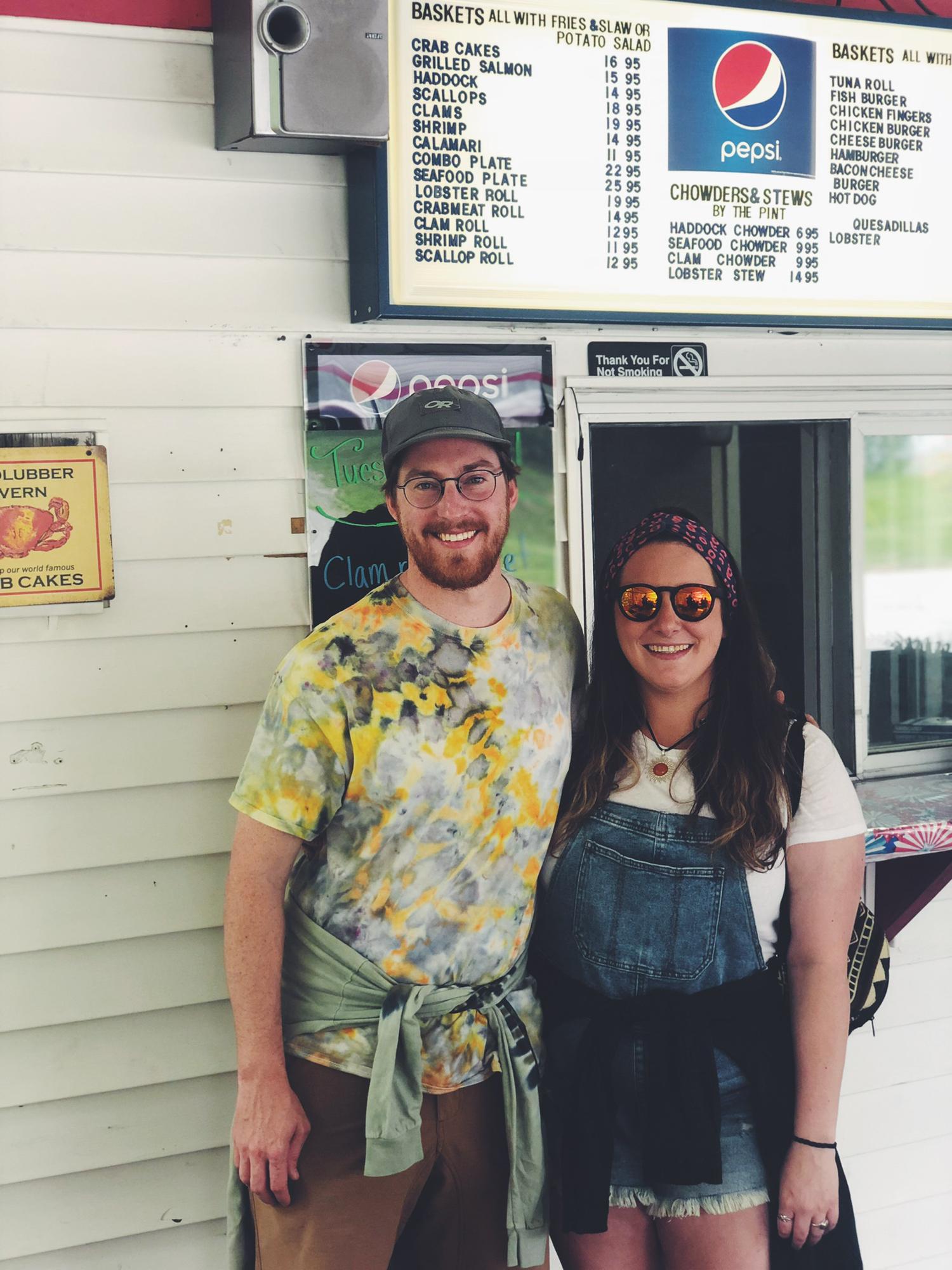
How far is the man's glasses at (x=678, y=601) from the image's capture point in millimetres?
1906

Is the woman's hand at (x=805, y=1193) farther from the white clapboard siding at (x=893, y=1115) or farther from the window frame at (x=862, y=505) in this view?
the window frame at (x=862, y=505)

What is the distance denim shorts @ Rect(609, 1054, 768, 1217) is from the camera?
1.81m

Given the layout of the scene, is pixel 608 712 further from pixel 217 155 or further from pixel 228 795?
pixel 217 155

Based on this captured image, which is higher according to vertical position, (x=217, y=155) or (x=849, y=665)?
(x=217, y=155)

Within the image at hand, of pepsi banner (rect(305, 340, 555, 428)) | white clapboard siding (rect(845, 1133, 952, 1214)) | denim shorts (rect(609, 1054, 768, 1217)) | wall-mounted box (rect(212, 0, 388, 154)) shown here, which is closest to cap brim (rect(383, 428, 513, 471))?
pepsi banner (rect(305, 340, 555, 428))

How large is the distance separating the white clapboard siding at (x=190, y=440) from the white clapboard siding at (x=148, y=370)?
0.06 feet

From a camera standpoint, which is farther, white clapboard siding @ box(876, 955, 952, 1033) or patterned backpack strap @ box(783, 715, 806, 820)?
white clapboard siding @ box(876, 955, 952, 1033)

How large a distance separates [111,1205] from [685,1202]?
42.4 inches

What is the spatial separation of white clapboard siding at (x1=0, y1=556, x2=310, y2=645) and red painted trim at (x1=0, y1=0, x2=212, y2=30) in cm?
91

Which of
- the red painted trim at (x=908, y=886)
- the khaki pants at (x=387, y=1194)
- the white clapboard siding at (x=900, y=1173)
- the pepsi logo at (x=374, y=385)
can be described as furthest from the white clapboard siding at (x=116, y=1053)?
the white clapboard siding at (x=900, y=1173)

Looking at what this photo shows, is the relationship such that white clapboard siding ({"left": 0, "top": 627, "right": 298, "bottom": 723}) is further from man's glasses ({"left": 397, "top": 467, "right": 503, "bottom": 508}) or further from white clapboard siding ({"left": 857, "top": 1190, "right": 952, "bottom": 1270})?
white clapboard siding ({"left": 857, "top": 1190, "right": 952, "bottom": 1270})

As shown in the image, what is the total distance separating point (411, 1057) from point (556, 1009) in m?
0.25

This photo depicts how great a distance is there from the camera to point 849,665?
2.80 m

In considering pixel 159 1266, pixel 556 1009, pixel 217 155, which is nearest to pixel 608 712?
pixel 556 1009
